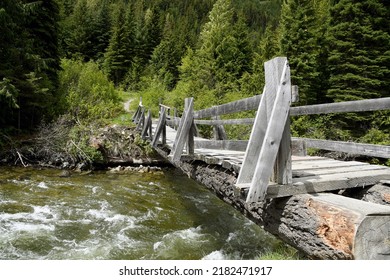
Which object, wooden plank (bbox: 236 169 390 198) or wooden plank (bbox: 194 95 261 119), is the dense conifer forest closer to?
wooden plank (bbox: 194 95 261 119)

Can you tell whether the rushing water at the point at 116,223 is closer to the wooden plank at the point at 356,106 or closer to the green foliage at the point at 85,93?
the wooden plank at the point at 356,106

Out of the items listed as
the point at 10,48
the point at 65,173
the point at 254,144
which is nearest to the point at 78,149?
the point at 65,173

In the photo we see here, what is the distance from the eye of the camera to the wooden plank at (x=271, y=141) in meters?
2.52

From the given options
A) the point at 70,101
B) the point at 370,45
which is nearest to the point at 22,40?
the point at 70,101

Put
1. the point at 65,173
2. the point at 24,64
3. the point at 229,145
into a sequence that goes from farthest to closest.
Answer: the point at 24,64, the point at 65,173, the point at 229,145

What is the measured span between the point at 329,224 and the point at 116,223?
5.78 meters

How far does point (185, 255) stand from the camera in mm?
5508

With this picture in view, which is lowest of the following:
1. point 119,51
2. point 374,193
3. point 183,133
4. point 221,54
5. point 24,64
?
point 374,193

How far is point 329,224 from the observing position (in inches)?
84.8

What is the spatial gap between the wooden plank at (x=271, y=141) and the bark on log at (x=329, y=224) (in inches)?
13.1

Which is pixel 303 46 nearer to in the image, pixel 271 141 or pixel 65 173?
→ pixel 65 173

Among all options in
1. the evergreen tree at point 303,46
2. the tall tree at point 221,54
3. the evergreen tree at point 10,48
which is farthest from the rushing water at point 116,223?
the tall tree at point 221,54

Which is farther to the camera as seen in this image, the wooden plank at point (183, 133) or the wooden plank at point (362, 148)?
the wooden plank at point (183, 133)

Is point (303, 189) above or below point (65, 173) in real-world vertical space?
above
